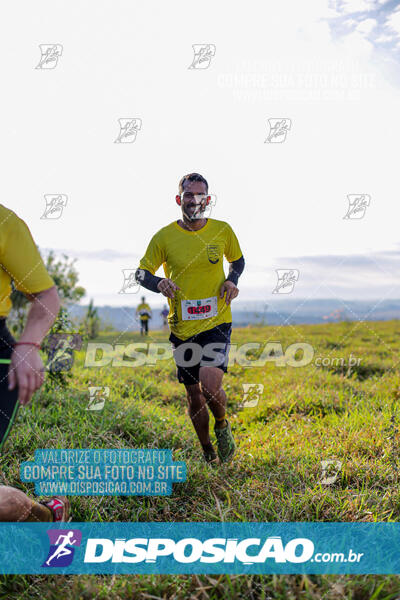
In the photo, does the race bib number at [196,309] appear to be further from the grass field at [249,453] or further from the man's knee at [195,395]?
the grass field at [249,453]

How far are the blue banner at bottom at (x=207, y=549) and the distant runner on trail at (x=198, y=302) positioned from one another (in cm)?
117

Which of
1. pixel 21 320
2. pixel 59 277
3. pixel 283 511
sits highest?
pixel 283 511

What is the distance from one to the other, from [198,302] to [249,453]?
155 centimetres

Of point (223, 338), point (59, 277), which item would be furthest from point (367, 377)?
point (59, 277)

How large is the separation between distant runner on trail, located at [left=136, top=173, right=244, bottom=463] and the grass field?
0.48 m

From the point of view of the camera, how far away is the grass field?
2.49m

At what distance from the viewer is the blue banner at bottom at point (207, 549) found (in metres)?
2.58

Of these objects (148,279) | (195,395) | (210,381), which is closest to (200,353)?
(210,381)

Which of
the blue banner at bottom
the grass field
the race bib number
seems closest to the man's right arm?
the race bib number

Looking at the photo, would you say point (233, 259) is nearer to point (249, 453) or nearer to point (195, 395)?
point (195, 395)

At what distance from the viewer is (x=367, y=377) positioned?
702 cm

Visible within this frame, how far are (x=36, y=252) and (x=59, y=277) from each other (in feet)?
58.4

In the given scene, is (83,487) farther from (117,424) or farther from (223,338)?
(223,338)

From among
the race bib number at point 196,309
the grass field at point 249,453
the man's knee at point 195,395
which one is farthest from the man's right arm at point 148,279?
the grass field at point 249,453
